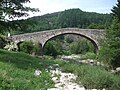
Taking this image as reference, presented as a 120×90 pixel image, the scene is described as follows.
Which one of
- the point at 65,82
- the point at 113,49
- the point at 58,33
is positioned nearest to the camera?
the point at 65,82

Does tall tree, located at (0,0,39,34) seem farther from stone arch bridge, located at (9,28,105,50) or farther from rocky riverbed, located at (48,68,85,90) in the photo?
stone arch bridge, located at (9,28,105,50)

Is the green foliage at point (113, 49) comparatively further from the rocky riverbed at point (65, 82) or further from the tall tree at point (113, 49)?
the rocky riverbed at point (65, 82)

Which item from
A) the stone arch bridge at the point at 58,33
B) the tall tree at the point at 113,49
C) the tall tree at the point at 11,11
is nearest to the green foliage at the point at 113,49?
the tall tree at the point at 113,49

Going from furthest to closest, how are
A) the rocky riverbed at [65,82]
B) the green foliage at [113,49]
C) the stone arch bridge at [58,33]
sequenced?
the stone arch bridge at [58,33]
the green foliage at [113,49]
the rocky riverbed at [65,82]

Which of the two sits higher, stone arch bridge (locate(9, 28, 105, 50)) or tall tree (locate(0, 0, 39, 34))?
tall tree (locate(0, 0, 39, 34))

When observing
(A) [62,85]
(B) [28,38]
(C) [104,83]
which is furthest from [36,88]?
(B) [28,38]

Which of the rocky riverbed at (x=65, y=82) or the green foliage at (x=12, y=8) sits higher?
the green foliage at (x=12, y=8)

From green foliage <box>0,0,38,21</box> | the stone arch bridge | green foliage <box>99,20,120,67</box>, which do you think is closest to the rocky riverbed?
green foliage <box>0,0,38,21</box>

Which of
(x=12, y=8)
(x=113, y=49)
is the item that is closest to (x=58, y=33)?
(x=113, y=49)

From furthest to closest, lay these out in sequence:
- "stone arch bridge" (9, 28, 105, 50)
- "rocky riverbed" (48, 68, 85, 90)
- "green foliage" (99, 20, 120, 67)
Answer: "stone arch bridge" (9, 28, 105, 50) → "green foliage" (99, 20, 120, 67) → "rocky riverbed" (48, 68, 85, 90)

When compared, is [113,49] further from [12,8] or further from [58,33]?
[58,33]

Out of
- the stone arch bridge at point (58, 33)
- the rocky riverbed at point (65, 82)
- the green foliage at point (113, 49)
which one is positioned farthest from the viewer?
the stone arch bridge at point (58, 33)

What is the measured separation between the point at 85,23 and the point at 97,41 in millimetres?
96600

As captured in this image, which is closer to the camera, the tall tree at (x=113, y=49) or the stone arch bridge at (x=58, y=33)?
the tall tree at (x=113, y=49)
